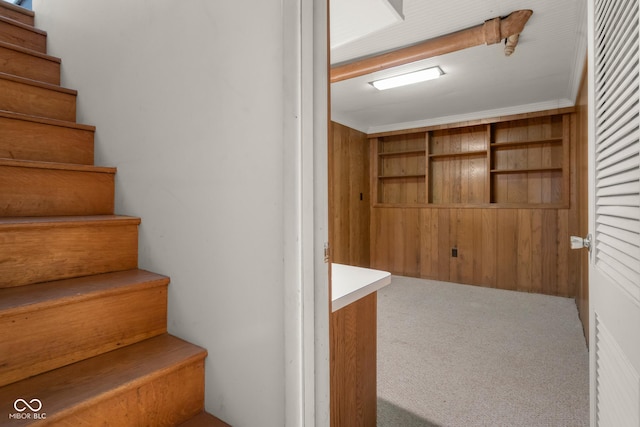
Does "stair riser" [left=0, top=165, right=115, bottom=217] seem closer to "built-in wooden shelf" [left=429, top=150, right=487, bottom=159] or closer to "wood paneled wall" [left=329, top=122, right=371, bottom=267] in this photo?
"wood paneled wall" [left=329, top=122, right=371, bottom=267]

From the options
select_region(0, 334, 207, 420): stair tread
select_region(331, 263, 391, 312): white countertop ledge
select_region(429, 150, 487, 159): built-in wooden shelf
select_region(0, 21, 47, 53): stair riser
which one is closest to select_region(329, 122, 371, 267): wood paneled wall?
select_region(429, 150, 487, 159): built-in wooden shelf

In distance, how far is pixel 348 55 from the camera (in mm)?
2682

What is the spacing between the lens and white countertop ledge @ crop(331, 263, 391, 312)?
1.08 meters

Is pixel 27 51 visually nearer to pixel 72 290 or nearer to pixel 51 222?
pixel 51 222

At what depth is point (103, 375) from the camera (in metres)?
0.88

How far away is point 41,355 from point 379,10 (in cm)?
190

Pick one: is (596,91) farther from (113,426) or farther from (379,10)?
(113,426)

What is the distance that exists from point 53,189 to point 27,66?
0.84 m

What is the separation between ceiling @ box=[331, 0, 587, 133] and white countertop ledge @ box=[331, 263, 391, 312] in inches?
50.5

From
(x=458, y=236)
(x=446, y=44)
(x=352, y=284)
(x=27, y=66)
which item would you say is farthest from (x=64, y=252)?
(x=458, y=236)

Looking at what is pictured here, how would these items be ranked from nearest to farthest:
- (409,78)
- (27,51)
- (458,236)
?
1. (27,51)
2. (409,78)
3. (458,236)

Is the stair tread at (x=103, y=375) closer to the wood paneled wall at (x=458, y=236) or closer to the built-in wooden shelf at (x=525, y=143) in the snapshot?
the wood paneled wall at (x=458, y=236)

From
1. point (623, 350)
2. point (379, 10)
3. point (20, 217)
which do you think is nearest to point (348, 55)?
point (379, 10)

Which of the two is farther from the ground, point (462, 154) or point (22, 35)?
point (22, 35)
